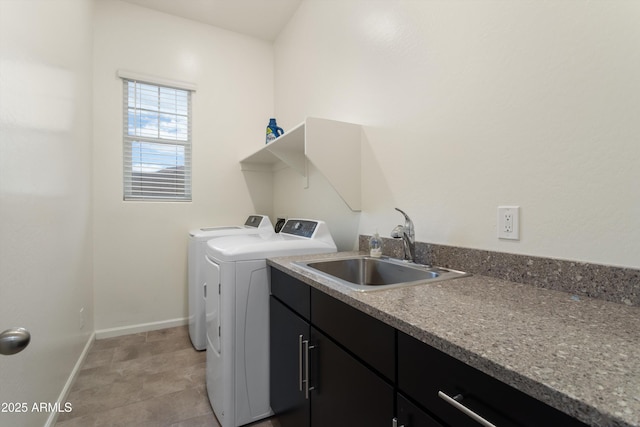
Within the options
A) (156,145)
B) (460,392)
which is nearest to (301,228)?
(460,392)

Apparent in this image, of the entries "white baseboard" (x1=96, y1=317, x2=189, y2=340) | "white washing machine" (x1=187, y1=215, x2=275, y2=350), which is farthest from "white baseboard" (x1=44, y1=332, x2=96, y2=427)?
"white washing machine" (x1=187, y1=215, x2=275, y2=350)

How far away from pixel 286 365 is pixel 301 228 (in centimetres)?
87

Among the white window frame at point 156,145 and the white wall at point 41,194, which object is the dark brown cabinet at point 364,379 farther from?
the white window frame at point 156,145

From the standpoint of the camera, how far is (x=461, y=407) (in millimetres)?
531

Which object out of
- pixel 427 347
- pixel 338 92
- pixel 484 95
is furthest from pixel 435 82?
pixel 427 347

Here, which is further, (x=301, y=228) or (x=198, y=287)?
(x=198, y=287)

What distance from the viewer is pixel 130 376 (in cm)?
194

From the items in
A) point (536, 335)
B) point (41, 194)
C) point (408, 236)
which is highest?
point (41, 194)

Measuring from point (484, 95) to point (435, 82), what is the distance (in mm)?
262

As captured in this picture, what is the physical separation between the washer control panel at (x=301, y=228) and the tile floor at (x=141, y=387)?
106cm

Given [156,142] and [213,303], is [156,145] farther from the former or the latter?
[213,303]

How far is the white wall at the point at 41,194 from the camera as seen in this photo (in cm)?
107

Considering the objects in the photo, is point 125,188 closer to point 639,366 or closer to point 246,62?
point 246,62

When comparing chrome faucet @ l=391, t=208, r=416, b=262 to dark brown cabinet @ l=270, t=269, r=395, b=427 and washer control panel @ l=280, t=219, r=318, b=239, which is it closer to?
dark brown cabinet @ l=270, t=269, r=395, b=427
